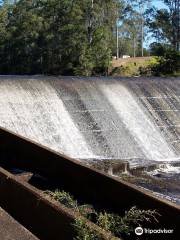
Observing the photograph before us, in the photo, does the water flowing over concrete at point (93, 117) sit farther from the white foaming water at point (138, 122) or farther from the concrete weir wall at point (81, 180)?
the concrete weir wall at point (81, 180)

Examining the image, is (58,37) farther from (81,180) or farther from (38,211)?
(38,211)

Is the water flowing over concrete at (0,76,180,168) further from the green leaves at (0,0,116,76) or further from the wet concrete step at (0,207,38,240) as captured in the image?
the green leaves at (0,0,116,76)

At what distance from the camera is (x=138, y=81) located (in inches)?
501

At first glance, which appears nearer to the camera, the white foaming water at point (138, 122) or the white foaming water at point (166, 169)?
the white foaming water at point (166, 169)

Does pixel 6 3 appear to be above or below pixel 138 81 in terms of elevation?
above

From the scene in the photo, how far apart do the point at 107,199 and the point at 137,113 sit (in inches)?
262

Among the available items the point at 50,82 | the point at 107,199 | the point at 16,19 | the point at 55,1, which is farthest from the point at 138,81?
the point at 16,19

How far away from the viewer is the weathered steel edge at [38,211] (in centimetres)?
361

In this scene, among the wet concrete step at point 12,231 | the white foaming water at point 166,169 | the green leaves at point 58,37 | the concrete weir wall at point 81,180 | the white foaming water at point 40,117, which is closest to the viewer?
the wet concrete step at point 12,231

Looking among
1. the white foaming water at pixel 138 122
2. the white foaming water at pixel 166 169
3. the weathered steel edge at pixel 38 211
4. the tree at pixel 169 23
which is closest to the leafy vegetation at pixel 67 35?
the tree at pixel 169 23

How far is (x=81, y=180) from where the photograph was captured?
17.2ft

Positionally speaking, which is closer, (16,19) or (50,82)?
(50,82)

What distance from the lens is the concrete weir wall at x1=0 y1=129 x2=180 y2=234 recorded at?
3.92 m

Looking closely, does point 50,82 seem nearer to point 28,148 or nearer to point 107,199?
point 28,148
